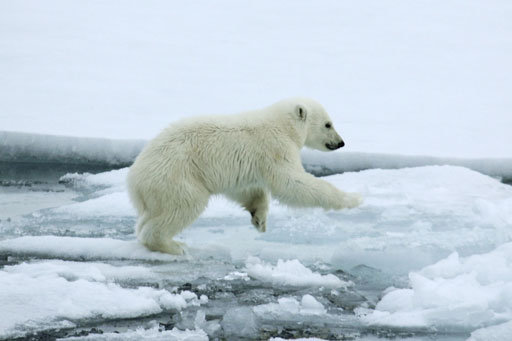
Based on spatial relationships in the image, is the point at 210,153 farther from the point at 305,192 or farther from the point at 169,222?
the point at 305,192

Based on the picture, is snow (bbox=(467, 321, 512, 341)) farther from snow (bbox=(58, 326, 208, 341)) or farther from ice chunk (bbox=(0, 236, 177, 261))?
ice chunk (bbox=(0, 236, 177, 261))

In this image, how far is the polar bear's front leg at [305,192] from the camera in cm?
423

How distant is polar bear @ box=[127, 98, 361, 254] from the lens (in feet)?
13.1

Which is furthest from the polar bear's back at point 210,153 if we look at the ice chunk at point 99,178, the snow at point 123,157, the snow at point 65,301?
the snow at point 123,157

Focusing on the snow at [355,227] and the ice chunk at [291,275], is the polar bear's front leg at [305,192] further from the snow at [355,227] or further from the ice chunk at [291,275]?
the ice chunk at [291,275]

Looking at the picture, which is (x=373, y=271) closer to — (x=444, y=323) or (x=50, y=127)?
(x=444, y=323)

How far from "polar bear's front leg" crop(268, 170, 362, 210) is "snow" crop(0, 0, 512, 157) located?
2753mm

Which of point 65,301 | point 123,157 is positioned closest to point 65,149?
point 123,157

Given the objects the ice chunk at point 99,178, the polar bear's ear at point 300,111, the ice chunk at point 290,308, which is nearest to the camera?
the ice chunk at point 290,308

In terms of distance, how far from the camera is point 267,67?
411 inches

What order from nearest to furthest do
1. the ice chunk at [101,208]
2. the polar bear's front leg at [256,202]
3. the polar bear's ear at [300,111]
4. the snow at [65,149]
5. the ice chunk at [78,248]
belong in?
the ice chunk at [78,248]
the polar bear's ear at [300,111]
the polar bear's front leg at [256,202]
the ice chunk at [101,208]
the snow at [65,149]

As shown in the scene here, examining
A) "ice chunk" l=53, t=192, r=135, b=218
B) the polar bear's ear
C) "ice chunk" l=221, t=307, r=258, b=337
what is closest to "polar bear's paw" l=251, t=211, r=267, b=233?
the polar bear's ear

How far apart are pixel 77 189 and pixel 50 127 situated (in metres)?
1.11

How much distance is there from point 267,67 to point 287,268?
705cm
